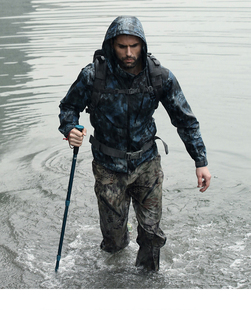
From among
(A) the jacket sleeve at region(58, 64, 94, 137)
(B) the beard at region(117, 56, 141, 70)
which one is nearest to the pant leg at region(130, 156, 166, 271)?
(A) the jacket sleeve at region(58, 64, 94, 137)

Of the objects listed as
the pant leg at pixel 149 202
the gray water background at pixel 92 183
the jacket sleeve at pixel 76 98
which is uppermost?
the jacket sleeve at pixel 76 98

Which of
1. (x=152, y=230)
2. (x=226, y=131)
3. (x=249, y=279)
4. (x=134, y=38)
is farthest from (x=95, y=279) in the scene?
(x=226, y=131)

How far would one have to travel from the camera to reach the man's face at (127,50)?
418cm

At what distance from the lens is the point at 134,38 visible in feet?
13.8

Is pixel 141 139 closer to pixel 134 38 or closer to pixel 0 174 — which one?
pixel 134 38

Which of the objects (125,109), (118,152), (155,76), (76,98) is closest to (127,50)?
(155,76)

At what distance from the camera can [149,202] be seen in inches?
186

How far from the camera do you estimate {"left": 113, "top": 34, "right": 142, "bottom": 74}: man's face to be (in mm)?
4180

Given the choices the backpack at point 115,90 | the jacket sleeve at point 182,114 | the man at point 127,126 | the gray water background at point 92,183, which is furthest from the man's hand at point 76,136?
the gray water background at point 92,183

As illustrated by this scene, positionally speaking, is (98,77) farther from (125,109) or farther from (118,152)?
(118,152)

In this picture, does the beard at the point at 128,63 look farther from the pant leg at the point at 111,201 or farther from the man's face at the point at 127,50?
the pant leg at the point at 111,201

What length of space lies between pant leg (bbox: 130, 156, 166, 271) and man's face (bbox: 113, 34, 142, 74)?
101 cm

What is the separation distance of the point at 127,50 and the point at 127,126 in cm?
69

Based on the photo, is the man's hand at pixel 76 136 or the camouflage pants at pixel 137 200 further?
the camouflage pants at pixel 137 200
